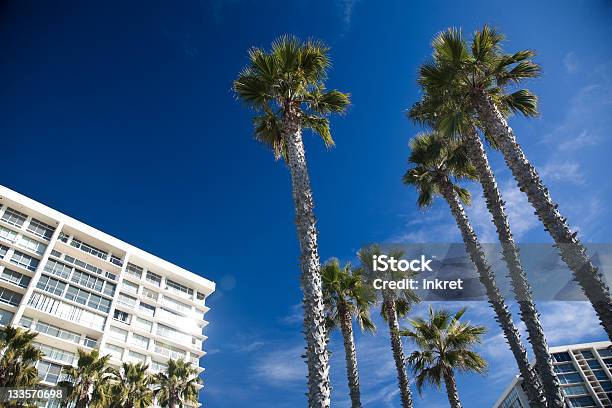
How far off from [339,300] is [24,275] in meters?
38.2

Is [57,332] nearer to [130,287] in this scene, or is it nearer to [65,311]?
[65,311]

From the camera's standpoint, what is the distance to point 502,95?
14234 mm

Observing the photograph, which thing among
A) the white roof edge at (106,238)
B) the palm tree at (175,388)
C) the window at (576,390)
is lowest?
the palm tree at (175,388)

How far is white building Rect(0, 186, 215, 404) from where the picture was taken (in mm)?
39719

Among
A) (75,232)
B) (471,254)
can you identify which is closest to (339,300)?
(471,254)

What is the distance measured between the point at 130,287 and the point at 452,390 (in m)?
45.6

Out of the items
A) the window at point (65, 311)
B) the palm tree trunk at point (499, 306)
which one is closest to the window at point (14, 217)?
the window at point (65, 311)

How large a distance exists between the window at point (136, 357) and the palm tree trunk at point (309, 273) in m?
43.7

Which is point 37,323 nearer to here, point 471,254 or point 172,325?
point 172,325

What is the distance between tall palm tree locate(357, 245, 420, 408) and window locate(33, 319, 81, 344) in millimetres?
36758

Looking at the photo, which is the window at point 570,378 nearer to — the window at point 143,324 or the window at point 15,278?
the window at point 143,324

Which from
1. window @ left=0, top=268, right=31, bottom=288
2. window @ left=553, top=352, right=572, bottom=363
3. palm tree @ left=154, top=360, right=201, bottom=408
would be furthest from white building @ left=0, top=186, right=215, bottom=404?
window @ left=553, top=352, right=572, bottom=363

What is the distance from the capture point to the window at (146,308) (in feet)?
166

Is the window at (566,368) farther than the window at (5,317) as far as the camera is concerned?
Yes
